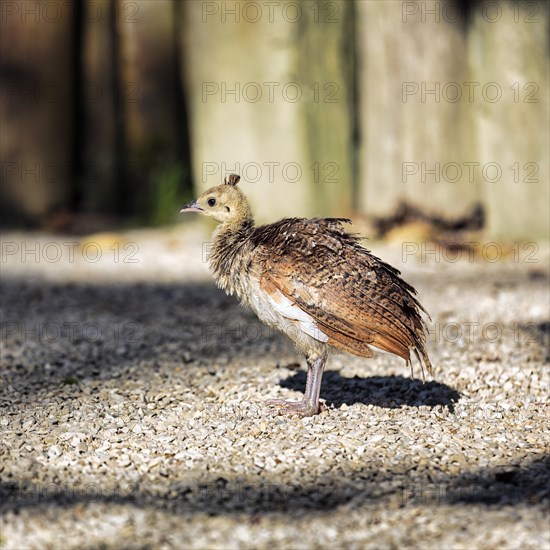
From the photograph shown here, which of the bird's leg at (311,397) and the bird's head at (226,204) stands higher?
the bird's head at (226,204)

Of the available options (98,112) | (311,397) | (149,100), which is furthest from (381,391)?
(149,100)

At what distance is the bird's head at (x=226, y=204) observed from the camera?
15.9 ft

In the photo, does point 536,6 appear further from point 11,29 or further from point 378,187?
point 11,29

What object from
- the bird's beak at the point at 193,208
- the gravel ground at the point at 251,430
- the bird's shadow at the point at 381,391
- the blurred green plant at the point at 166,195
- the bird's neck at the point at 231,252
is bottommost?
the bird's shadow at the point at 381,391

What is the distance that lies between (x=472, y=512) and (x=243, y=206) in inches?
Answer: 79.8

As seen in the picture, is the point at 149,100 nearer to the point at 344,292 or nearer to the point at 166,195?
the point at 166,195

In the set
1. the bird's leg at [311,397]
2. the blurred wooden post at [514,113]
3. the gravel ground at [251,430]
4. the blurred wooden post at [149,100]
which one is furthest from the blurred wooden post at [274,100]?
the bird's leg at [311,397]

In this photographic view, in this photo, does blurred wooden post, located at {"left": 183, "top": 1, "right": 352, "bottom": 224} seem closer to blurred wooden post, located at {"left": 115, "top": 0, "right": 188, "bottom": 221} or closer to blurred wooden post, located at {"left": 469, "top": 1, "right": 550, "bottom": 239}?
blurred wooden post, located at {"left": 115, "top": 0, "right": 188, "bottom": 221}

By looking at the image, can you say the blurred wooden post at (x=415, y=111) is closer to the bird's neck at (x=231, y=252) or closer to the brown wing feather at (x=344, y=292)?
the bird's neck at (x=231, y=252)

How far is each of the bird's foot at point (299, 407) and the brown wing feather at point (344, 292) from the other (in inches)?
15.4

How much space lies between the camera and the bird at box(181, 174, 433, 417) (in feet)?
14.1

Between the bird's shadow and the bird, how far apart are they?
36cm

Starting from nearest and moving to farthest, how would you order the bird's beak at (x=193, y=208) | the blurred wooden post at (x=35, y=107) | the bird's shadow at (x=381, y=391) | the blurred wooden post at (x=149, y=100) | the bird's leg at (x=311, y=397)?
the bird's leg at (x=311, y=397) → the bird's shadow at (x=381, y=391) → the bird's beak at (x=193, y=208) → the blurred wooden post at (x=35, y=107) → the blurred wooden post at (x=149, y=100)

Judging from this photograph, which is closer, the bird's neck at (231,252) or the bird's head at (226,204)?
the bird's neck at (231,252)
